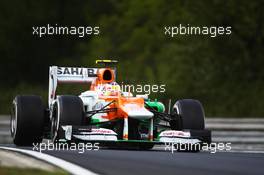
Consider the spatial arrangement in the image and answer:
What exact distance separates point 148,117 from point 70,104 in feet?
3.72

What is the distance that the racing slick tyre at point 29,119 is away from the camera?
13.5 m

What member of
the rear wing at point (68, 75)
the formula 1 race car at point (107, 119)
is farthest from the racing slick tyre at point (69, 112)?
the rear wing at point (68, 75)

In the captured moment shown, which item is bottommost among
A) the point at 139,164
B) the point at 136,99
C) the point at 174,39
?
the point at 139,164

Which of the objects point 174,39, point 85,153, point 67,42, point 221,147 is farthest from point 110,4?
point 85,153

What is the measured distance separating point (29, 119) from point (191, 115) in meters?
2.43

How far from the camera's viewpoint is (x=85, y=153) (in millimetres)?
10758

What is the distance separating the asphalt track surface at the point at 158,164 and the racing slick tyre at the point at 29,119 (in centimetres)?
274

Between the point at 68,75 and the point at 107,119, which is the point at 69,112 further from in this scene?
the point at 68,75

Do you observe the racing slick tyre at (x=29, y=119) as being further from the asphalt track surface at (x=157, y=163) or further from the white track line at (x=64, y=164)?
the white track line at (x=64, y=164)

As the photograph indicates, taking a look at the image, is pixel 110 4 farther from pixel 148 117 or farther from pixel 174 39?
pixel 148 117

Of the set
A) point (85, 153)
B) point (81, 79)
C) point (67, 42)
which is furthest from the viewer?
point (67, 42)

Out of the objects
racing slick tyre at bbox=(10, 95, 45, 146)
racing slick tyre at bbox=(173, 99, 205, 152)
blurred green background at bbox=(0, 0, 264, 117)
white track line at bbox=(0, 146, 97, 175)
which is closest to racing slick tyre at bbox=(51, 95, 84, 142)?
racing slick tyre at bbox=(10, 95, 45, 146)

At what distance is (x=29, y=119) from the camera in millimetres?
13484

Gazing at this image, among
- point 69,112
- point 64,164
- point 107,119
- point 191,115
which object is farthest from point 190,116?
point 64,164
